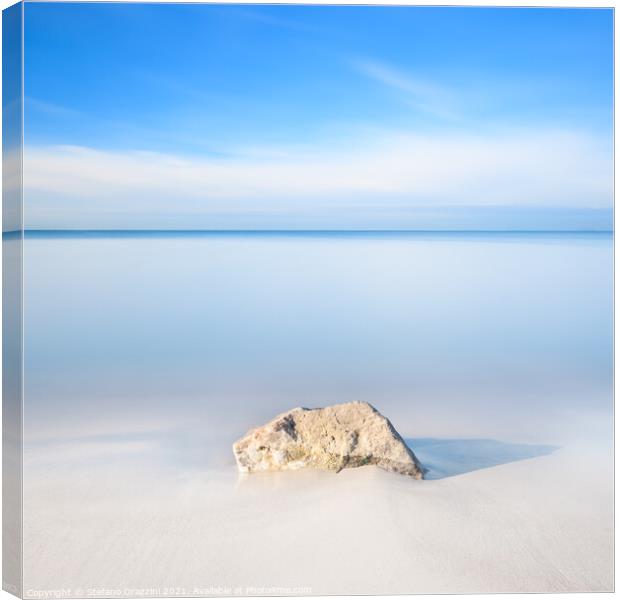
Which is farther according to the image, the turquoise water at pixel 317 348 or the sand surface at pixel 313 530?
the turquoise water at pixel 317 348

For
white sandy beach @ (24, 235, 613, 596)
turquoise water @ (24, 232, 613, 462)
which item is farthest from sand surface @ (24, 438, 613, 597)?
turquoise water @ (24, 232, 613, 462)

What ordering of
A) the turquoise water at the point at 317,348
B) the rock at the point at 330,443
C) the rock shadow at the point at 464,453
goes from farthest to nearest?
the turquoise water at the point at 317,348, the rock shadow at the point at 464,453, the rock at the point at 330,443

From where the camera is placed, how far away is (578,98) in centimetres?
341

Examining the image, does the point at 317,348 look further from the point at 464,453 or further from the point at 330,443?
the point at 330,443

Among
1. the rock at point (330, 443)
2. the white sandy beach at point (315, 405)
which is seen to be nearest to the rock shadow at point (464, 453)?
the white sandy beach at point (315, 405)

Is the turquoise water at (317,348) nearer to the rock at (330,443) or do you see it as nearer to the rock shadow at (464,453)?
the rock shadow at (464,453)

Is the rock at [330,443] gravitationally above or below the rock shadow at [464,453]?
above

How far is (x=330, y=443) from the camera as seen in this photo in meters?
2.77

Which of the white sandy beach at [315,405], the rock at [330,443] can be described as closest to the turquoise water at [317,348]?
the white sandy beach at [315,405]

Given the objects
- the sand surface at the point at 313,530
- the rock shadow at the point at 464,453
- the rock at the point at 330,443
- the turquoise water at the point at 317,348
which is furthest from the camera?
the turquoise water at the point at 317,348

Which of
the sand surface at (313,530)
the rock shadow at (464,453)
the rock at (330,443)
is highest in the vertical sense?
the rock at (330,443)

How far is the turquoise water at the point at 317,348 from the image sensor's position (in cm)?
341

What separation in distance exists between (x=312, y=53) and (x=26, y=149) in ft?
6.33

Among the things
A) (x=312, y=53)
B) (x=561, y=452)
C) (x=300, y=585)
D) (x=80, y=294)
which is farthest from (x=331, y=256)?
(x=300, y=585)
